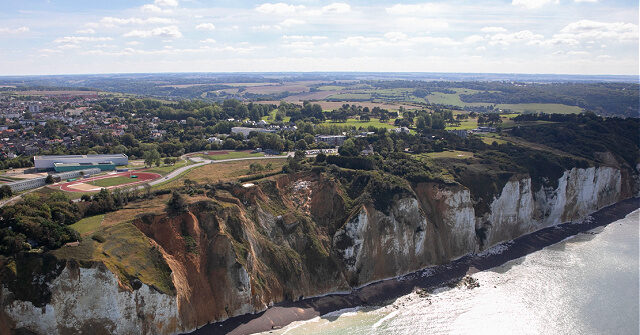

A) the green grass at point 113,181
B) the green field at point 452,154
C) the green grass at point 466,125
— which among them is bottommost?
the green grass at point 113,181

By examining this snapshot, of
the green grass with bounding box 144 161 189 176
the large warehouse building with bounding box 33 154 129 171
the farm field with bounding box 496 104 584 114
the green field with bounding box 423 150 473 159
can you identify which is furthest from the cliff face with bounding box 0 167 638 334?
the farm field with bounding box 496 104 584 114

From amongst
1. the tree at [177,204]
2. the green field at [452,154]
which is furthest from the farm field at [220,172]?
the green field at [452,154]

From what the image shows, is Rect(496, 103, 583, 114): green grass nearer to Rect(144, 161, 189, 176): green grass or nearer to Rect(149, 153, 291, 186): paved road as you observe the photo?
Rect(149, 153, 291, 186): paved road

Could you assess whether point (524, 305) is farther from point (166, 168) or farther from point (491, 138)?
point (166, 168)

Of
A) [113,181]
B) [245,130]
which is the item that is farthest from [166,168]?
[245,130]

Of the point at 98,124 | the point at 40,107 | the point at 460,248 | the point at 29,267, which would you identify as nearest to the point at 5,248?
the point at 29,267

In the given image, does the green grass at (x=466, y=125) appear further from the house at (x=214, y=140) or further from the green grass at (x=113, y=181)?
the green grass at (x=113, y=181)
